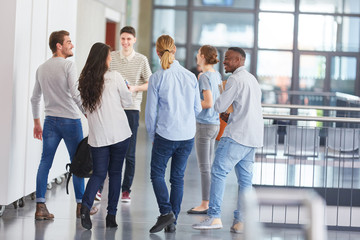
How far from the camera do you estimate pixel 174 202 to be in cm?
556

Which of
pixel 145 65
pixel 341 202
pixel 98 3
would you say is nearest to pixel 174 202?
pixel 145 65

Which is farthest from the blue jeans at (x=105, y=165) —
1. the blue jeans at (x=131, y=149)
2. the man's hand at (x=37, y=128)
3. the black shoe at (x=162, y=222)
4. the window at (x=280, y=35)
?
the window at (x=280, y=35)

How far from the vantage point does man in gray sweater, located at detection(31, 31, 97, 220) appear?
5574 mm

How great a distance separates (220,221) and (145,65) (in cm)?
173

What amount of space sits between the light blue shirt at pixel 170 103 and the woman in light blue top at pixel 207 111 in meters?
0.65

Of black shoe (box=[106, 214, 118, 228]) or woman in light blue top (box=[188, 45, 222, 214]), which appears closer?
black shoe (box=[106, 214, 118, 228])

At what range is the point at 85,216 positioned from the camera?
5395mm

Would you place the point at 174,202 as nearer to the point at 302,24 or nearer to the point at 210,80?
the point at 210,80

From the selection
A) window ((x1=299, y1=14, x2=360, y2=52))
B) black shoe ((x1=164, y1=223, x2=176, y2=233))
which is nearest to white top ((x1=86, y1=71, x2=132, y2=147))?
black shoe ((x1=164, y1=223, x2=176, y2=233))

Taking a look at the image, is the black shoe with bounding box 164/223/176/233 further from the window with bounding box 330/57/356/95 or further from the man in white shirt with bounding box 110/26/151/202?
the window with bounding box 330/57/356/95

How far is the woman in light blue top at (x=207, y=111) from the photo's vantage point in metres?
5.95

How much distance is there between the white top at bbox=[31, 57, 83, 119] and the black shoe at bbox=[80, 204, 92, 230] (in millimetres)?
780

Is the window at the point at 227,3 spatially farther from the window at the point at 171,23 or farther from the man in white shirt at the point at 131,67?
the man in white shirt at the point at 131,67

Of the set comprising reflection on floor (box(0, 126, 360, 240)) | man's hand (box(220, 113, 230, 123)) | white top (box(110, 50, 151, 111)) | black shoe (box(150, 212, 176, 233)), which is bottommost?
reflection on floor (box(0, 126, 360, 240))
